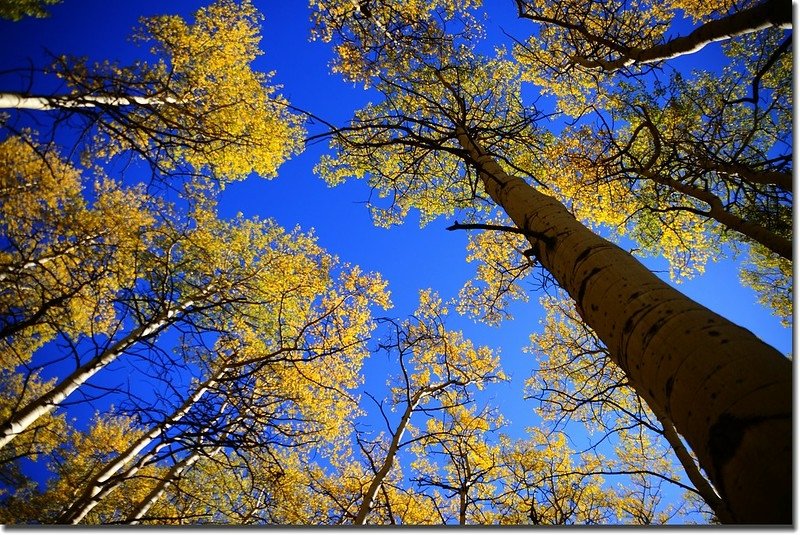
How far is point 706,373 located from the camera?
717 millimetres

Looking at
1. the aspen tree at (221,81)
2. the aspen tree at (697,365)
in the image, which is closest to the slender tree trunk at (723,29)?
the aspen tree at (697,365)

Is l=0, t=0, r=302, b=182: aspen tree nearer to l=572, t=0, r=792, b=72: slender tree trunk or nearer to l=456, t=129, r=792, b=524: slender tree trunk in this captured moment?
l=572, t=0, r=792, b=72: slender tree trunk

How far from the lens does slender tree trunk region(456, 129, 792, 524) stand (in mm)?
584

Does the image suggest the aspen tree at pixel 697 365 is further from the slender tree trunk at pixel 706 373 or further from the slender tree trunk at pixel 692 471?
the slender tree trunk at pixel 692 471

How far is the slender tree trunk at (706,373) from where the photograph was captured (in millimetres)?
584

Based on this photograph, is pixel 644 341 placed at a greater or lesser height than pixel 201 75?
lesser

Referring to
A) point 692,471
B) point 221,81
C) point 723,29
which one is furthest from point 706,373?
point 221,81

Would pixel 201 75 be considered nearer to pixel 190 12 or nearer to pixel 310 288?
pixel 190 12

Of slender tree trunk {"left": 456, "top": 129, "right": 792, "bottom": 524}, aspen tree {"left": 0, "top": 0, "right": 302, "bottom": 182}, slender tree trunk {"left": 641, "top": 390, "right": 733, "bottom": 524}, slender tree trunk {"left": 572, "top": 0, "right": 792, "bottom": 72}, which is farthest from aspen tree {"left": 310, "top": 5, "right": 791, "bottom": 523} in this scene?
aspen tree {"left": 0, "top": 0, "right": 302, "bottom": 182}

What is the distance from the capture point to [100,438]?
8.30m

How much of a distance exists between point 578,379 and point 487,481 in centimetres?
232

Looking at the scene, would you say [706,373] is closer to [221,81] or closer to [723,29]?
[723,29]

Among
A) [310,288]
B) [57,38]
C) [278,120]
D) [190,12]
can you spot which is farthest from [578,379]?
[190,12]

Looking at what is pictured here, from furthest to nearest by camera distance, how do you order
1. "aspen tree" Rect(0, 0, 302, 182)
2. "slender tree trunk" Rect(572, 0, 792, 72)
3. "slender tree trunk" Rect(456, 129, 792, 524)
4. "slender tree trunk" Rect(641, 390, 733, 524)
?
"aspen tree" Rect(0, 0, 302, 182) < "slender tree trunk" Rect(641, 390, 733, 524) < "slender tree trunk" Rect(572, 0, 792, 72) < "slender tree trunk" Rect(456, 129, 792, 524)
